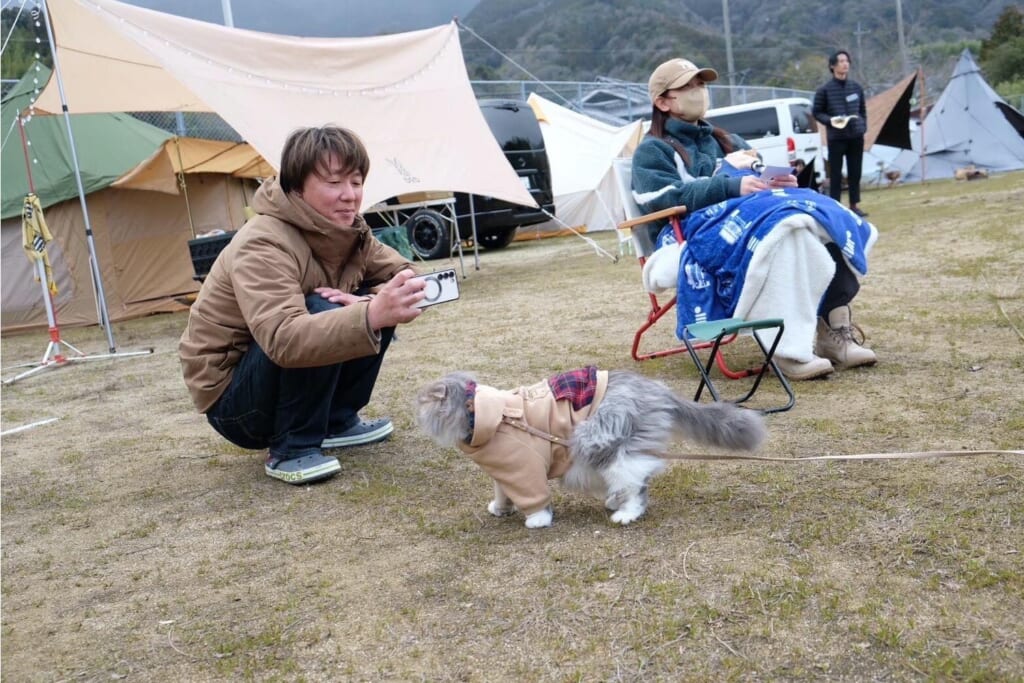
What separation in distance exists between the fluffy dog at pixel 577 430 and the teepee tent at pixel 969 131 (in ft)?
51.0

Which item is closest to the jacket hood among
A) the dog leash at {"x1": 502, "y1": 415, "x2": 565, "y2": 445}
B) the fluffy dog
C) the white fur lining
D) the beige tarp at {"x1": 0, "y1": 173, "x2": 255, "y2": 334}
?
the fluffy dog

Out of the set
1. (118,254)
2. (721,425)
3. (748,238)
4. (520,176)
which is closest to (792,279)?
(748,238)

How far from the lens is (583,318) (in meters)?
5.23

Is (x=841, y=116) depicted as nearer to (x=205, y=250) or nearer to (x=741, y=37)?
(x=205, y=250)

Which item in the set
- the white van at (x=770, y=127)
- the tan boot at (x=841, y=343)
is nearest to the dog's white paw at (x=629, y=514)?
the tan boot at (x=841, y=343)

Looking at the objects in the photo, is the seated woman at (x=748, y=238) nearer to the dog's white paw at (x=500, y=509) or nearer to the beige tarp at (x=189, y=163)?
the dog's white paw at (x=500, y=509)

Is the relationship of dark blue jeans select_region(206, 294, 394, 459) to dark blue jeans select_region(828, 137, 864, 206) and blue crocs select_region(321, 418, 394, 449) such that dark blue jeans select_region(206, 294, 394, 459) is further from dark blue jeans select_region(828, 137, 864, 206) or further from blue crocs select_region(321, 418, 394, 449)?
dark blue jeans select_region(828, 137, 864, 206)

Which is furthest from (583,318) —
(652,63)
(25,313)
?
(652,63)

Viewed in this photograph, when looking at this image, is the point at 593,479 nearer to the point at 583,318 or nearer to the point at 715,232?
the point at 715,232

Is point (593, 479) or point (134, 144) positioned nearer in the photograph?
point (593, 479)

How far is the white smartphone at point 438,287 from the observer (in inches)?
82.0

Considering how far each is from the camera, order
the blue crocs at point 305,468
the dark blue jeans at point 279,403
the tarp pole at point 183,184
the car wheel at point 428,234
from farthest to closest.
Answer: the car wheel at point 428,234, the tarp pole at point 183,184, the blue crocs at point 305,468, the dark blue jeans at point 279,403

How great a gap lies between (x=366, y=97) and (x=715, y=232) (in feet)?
13.0

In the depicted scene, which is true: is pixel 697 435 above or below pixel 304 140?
below
